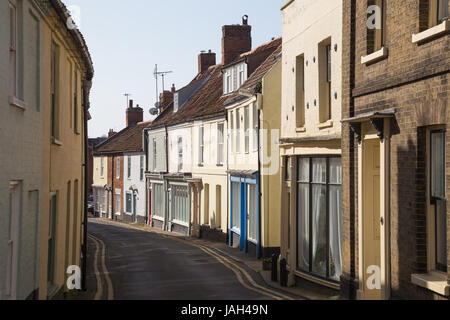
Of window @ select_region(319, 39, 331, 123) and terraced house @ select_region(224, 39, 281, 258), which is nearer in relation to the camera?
window @ select_region(319, 39, 331, 123)

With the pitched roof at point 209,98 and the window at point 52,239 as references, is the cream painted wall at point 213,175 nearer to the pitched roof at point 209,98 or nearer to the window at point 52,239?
the pitched roof at point 209,98

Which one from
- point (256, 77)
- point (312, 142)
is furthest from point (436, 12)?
point (256, 77)

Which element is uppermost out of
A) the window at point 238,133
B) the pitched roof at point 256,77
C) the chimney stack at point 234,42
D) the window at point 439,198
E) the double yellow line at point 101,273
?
the chimney stack at point 234,42

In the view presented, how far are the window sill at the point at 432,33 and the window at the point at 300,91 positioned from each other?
764cm

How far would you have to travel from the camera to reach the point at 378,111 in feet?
39.8

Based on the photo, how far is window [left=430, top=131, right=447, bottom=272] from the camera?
33.7 ft

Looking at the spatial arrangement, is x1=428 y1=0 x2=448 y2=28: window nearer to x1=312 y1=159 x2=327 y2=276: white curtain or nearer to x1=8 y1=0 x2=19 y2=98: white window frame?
Result: x1=312 y1=159 x2=327 y2=276: white curtain

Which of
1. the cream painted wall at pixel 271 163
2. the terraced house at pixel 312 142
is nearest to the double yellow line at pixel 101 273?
the terraced house at pixel 312 142

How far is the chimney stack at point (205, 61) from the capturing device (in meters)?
48.2

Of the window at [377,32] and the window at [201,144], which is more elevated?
the window at [377,32]

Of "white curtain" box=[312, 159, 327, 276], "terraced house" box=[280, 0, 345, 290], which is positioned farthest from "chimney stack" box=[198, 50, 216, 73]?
"white curtain" box=[312, 159, 327, 276]

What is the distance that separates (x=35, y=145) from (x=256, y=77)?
58.1ft

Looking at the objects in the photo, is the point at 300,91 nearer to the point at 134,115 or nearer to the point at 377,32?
the point at 377,32

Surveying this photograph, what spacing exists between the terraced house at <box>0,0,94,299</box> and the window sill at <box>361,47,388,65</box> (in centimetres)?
599
